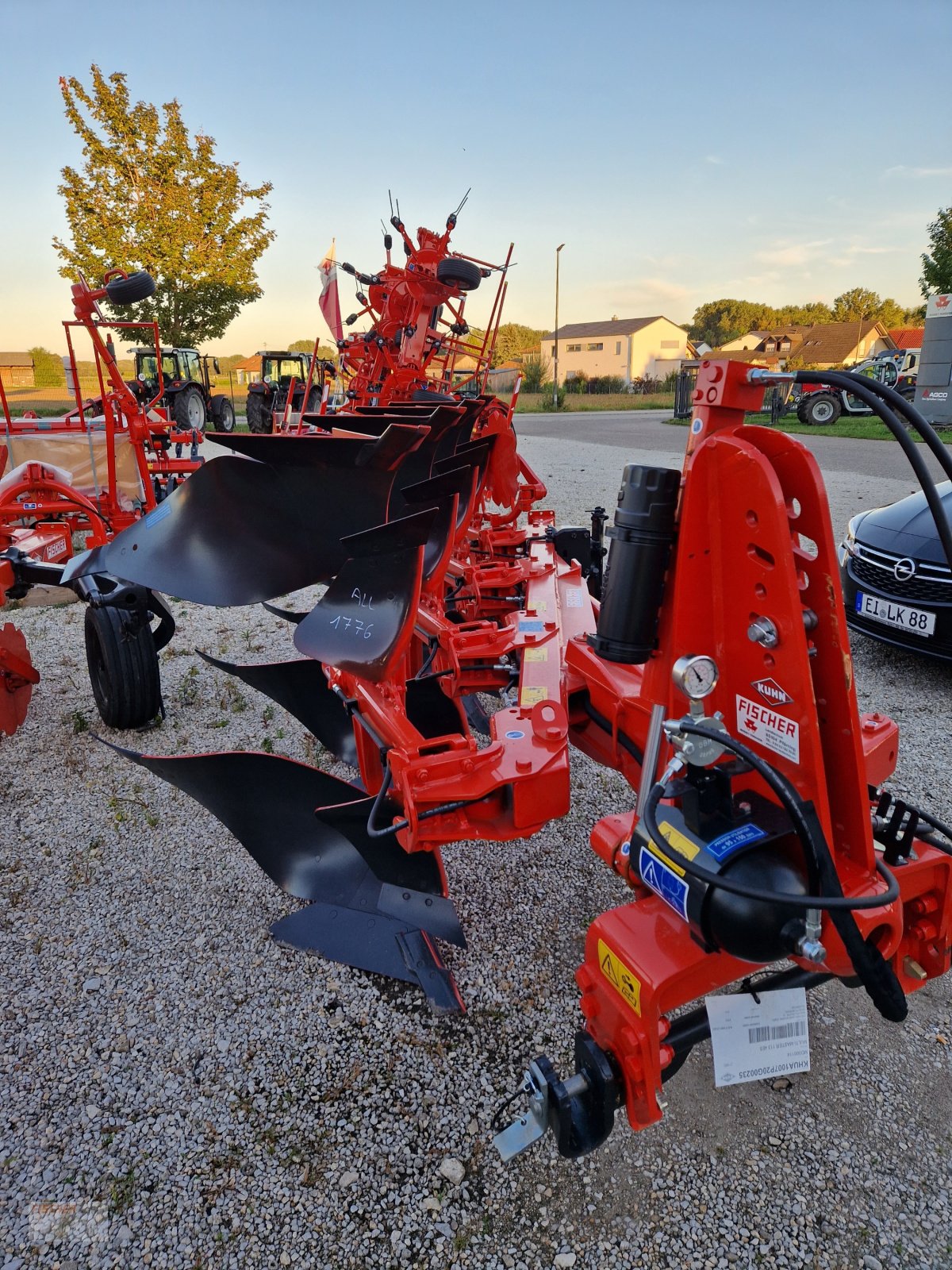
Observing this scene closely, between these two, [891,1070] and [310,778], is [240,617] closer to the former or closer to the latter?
[310,778]

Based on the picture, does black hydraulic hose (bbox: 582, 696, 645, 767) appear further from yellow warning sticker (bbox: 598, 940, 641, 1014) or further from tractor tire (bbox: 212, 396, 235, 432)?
tractor tire (bbox: 212, 396, 235, 432)

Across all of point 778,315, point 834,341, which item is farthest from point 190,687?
point 778,315

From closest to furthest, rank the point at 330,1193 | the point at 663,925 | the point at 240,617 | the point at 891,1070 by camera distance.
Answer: the point at 663,925, the point at 330,1193, the point at 891,1070, the point at 240,617

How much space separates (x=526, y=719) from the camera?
213 centimetres

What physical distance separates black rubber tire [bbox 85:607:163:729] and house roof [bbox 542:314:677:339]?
58964 mm

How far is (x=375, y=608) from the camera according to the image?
2.03m

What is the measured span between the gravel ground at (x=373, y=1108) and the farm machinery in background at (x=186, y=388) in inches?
460

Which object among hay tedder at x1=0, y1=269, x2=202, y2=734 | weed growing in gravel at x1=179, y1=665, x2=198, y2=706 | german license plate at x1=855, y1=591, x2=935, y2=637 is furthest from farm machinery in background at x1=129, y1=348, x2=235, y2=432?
german license plate at x1=855, y1=591, x2=935, y2=637

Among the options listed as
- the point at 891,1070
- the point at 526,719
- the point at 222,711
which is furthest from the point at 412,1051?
the point at 222,711

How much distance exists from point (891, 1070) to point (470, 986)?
118 centimetres

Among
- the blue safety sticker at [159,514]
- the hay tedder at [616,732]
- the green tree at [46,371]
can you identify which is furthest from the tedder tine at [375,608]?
the green tree at [46,371]

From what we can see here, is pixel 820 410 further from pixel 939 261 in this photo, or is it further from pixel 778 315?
pixel 778 315

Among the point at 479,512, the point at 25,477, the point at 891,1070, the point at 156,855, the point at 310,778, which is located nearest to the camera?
the point at 891,1070

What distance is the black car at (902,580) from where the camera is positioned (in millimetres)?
4121
